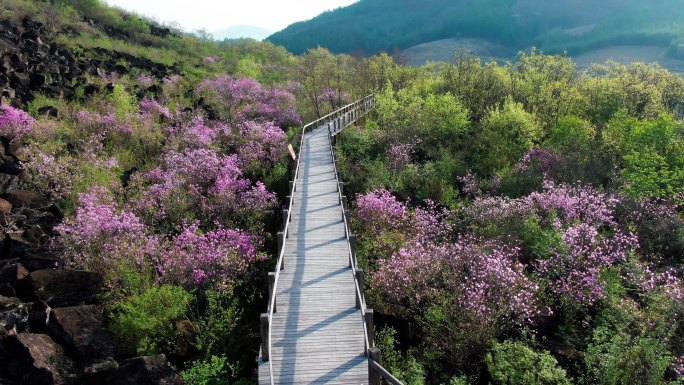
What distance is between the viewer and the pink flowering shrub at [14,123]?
19.9m

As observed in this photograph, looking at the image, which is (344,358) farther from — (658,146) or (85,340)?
(658,146)

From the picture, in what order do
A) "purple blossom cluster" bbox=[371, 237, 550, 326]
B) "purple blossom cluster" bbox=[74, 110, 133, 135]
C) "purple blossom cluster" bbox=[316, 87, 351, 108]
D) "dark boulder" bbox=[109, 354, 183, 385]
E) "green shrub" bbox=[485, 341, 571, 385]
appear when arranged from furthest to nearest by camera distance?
"purple blossom cluster" bbox=[316, 87, 351, 108] → "purple blossom cluster" bbox=[74, 110, 133, 135] → "purple blossom cluster" bbox=[371, 237, 550, 326] → "green shrub" bbox=[485, 341, 571, 385] → "dark boulder" bbox=[109, 354, 183, 385]

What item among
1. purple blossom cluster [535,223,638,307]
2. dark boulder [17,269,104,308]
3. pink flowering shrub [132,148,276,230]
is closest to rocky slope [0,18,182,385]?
dark boulder [17,269,104,308]

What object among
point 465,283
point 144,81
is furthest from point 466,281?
point 144,81

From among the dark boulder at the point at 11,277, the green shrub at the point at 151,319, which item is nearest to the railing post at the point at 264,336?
the green shrub at the point at 151,319

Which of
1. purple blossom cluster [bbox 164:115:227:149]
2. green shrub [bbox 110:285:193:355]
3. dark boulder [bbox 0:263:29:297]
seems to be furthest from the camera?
purple blossom cluster [bbox 164:115:227:149]

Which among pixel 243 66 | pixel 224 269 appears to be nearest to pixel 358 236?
pixel 224 269

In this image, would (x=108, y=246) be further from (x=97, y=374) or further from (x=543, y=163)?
(x=543, y=163)

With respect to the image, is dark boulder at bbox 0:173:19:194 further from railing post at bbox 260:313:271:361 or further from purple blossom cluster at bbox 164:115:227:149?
railing post at bbox 260:313:271:361

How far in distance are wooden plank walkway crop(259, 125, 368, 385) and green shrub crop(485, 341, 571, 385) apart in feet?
11.5

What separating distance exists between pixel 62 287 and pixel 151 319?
3.74 m

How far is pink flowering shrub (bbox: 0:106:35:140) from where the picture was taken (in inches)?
784

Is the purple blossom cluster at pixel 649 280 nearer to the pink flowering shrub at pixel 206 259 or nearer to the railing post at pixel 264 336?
the railing post at pixel 264 336

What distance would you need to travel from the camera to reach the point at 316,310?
11.7 meters
